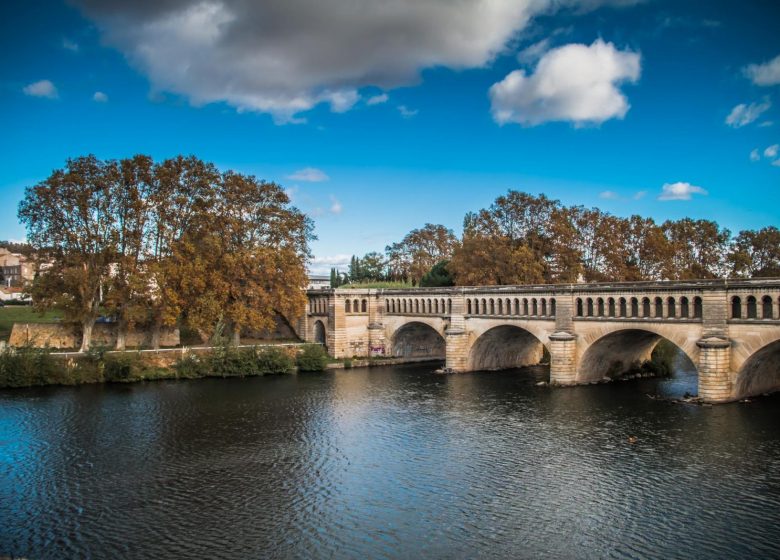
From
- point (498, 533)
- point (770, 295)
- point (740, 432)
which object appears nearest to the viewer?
point (498, 533)

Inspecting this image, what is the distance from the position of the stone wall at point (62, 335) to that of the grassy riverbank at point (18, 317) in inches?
119

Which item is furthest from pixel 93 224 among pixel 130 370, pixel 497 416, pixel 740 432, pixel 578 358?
pixel 740 432

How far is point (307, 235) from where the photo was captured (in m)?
65.6

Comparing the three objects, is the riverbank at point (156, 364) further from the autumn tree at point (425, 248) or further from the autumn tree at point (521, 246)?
the autumn tree at point (425, 248)

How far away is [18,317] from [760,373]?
72.5 metres

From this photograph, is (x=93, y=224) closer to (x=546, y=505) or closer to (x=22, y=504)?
(x=22, y=504)

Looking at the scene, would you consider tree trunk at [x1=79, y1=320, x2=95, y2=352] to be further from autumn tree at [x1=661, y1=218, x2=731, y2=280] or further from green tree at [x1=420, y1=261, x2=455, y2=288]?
autumn tree at [x1=661, y1=218, x2=731, y2=280]

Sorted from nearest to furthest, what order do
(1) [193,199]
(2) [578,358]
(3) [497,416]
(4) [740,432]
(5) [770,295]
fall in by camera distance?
(4) [740,432], (5) [770,295], (3) [497,416], (2) [578,358], (1) [193,199]

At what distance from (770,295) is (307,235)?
44.4 meters

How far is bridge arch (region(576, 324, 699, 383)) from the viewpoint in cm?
4306

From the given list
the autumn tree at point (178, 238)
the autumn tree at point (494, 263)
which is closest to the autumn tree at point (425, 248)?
the autumn tree at point (494, 263)

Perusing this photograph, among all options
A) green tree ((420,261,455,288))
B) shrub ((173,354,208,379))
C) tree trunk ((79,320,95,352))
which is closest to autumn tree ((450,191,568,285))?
green tree ((420,261,455,288))

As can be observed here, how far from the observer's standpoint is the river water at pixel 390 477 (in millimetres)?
20484

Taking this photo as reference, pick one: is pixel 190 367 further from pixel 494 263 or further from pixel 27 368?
pixel 494 263
